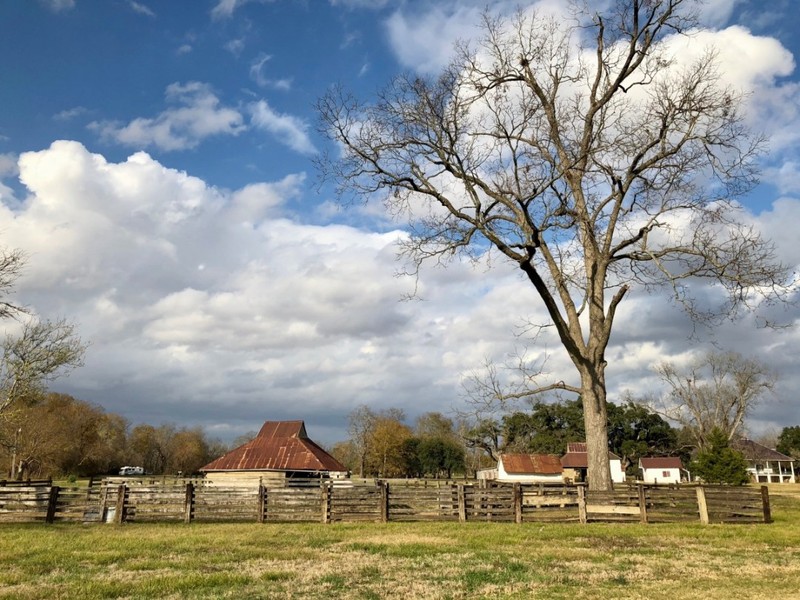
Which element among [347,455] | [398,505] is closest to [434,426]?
[347,455]

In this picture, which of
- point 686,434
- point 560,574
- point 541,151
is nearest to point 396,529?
point 560,574

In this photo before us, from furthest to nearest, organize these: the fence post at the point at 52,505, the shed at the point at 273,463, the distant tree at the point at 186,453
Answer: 1. the distant tree at the point at 186,453
2. the shed at the point at 273,463
3. the fence post at the point at 52,505

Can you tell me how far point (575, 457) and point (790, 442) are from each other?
47.9 m

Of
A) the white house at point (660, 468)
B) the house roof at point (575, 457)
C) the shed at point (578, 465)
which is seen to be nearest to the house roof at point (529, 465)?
the shed at point (578, 465)

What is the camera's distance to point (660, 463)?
8656 cm

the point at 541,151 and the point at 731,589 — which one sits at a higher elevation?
the point at 541,151

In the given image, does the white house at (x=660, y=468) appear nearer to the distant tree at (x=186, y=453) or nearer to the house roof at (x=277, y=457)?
the house roof at (x=277, y=457)

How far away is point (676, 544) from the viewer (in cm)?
1370

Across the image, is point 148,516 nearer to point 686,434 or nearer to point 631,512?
point 631,512

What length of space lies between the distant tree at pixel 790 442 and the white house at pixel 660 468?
24.5 meters

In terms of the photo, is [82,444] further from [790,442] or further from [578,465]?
[790,442]

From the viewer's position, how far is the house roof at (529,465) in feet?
212

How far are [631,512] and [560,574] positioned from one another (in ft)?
34.4

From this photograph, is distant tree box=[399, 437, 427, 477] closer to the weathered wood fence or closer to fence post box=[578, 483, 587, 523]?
the weathered wood fence
